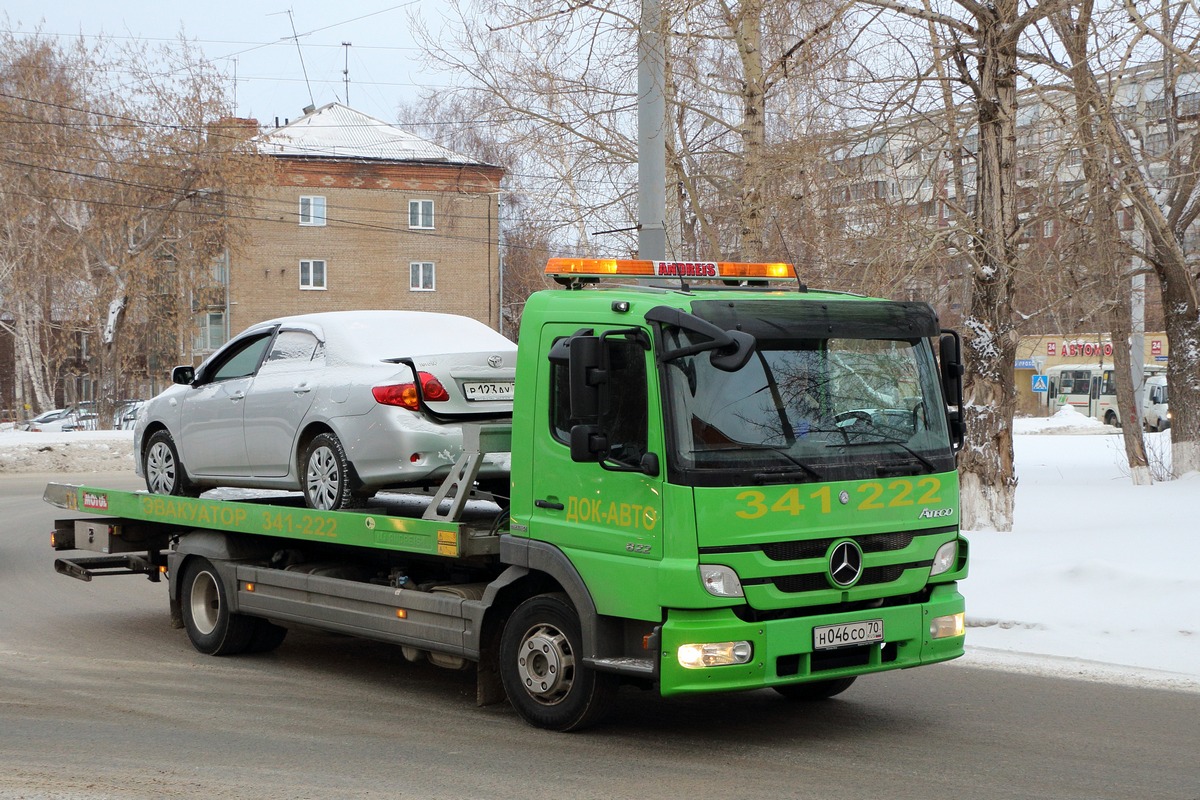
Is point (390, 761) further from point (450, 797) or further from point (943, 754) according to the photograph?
point (943, 754)

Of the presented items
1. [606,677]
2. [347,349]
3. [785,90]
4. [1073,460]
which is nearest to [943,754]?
[606,677]

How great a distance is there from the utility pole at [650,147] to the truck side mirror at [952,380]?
4.65 m

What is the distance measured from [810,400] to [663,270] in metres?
1.31

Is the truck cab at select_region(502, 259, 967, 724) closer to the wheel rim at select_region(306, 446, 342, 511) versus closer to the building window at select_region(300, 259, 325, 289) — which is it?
the wheel rim at select_region(306, 446, 342, 511)

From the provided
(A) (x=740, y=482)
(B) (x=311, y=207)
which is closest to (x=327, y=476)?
(A) (x=740, y=482)

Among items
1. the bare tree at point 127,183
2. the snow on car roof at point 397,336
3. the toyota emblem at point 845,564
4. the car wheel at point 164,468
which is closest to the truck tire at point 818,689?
the toyota emblem at point 845,564

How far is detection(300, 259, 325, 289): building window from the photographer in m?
55.5

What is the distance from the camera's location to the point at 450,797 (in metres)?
Answer: 5.33

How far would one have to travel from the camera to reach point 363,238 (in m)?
55.6

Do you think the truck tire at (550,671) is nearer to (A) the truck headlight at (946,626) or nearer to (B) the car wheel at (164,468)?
(A) the truck headlight at (946,626)

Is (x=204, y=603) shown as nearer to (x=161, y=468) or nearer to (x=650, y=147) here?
(x=161, y=468)

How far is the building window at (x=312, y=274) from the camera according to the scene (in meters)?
55.5

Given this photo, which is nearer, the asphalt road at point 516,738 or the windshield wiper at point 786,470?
the asphalt road at point 516,738

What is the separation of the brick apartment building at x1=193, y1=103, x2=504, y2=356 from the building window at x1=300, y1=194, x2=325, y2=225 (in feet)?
0.16
